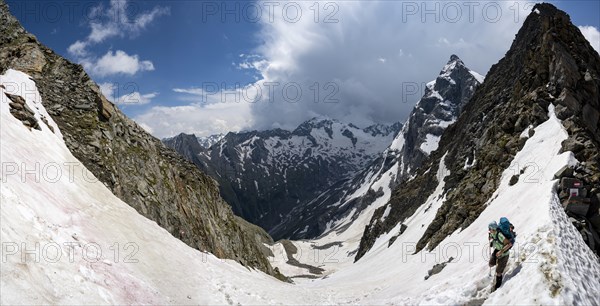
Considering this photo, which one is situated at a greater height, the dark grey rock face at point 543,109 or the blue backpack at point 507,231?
the dark grey rock face at point 543,109

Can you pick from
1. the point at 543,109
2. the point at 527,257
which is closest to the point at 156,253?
the point at 527,257

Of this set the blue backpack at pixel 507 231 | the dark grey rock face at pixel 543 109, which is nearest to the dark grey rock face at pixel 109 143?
the dark grey rock face at pixel 543 109

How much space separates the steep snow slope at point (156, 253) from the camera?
1507cm

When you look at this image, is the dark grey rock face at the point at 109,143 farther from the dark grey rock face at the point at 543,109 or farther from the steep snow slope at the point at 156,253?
the dark grey rock face at the point at 543,109

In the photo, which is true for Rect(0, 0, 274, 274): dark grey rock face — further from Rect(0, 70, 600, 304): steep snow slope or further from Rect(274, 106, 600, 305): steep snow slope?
Rect(274, 106, 600, 305): steep snow slope

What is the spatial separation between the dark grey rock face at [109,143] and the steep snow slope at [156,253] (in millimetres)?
3100

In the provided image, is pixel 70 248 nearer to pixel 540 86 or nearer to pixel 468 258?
pixel 468 258

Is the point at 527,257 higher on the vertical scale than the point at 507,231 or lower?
lower

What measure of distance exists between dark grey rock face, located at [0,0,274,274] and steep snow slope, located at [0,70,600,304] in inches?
122

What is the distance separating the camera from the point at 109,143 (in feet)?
126

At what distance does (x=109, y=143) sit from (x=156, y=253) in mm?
17147

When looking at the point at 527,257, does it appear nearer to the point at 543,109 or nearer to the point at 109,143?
the point at 543,109

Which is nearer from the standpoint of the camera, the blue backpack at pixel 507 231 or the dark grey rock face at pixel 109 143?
the blue backpack at pixel 507 231

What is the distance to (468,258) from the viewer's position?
25.2 m
